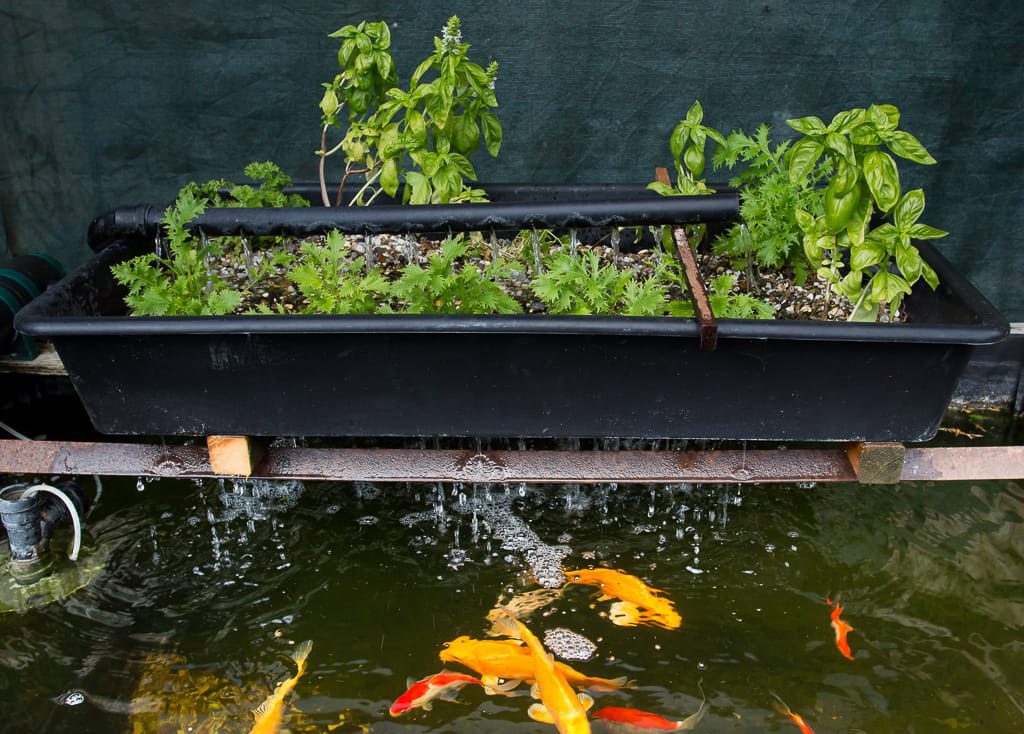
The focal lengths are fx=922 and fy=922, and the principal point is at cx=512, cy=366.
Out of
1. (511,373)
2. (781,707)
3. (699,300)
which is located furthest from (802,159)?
(781,707)

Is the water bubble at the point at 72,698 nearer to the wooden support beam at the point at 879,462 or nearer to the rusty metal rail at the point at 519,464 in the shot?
the rusty metal rail at the point at 519,464

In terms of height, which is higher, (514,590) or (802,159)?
(802,159)

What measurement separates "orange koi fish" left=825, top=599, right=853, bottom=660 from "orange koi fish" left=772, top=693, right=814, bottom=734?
0.77 feet

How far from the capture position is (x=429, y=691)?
1987 mm

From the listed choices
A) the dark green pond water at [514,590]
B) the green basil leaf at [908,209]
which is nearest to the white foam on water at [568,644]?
the dark green pond water at [514,590]

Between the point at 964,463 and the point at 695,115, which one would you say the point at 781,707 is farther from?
the point at 695,115

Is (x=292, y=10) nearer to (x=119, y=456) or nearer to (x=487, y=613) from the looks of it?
(x=119, y=456)

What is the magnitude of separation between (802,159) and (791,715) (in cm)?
122

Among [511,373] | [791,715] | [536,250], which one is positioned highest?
[536,250]

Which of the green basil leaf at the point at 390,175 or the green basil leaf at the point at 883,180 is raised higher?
the green basil leaf at the point at 883,180

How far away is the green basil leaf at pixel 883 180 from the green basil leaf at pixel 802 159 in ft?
0.63

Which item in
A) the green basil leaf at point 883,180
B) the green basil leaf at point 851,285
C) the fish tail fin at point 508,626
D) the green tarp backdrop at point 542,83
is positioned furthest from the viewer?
the green tarp backdrop at point 542,83

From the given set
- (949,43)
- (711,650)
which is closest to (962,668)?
(711,650)

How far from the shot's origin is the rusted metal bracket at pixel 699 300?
170cm
